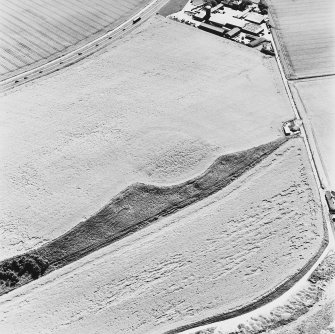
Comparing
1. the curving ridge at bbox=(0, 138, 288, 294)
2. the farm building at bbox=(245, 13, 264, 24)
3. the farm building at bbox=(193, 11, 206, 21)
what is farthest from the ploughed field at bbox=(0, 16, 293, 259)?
the farm building at bbox=(245, 13, 264, 24)

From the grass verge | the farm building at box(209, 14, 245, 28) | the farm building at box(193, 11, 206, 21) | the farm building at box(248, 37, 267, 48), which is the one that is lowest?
the farm building at box(248, 37, 267, 48)

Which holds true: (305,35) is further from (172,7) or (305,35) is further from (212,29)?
(172,7)

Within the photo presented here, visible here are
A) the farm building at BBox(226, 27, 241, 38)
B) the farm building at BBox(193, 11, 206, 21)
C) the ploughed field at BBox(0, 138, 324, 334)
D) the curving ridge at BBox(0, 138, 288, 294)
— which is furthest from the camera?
the farm building at BBox(193, 11, 206, 21)

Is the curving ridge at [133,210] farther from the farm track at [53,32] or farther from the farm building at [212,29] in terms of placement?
the farm building at [212,29]

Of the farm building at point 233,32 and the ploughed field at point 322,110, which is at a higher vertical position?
the farm building at point 233,32

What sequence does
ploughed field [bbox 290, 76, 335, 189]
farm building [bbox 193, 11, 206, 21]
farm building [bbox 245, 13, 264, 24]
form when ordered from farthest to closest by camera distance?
farm building [bbox 193, 11, 206, 21] < farm building [bbox 245, 13, 264, 24] < ploughed field [bbox 290, 76, 335, 189]

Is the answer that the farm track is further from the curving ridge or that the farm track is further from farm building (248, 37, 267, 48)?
the curving ridge

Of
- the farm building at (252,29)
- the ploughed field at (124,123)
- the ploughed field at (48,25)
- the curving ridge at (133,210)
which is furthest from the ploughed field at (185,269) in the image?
the ploughed field at (48,25)
